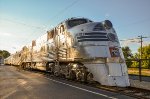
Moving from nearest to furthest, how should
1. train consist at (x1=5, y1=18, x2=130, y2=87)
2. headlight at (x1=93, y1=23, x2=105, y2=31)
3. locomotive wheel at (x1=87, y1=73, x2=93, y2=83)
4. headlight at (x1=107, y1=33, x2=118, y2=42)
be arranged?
train consist at (x1=5, y1=18, x2=130, y2=87) → locomotive wheel at (x1=87, y1=73, x2=93, y2=83) → headlight at (x1=107, y1=33, x2=118, y2=42) → headlight at (x1=93, y1=23, x2=105, y2=31)

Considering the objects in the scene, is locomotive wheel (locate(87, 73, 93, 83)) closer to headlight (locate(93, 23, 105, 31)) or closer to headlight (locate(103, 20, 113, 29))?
headlight (locate(93, 23, 105, 31))

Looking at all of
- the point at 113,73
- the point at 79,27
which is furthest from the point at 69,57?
the point at 113,73

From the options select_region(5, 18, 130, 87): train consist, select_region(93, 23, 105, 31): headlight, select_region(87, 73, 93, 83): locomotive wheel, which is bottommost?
select_region(87, 73, 93, 83): locomotive wheel

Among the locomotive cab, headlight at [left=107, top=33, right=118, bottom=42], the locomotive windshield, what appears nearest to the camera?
the locomotive cab

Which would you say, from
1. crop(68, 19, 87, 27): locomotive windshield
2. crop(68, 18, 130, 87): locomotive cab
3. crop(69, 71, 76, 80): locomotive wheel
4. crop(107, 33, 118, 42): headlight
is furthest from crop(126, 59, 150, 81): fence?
Answer: crop(68, 19, 87, 27): locomotive windshield

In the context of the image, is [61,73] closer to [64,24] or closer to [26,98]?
[64,24]

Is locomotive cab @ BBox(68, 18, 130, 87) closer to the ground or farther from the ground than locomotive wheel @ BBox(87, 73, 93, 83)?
farther from the ground

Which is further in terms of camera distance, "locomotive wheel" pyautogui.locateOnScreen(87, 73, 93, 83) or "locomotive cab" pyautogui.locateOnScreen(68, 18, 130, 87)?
"locomotive wheel" pyautogui.locateOnScreen(87, 73, 93, 83)

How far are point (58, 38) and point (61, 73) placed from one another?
2607mm

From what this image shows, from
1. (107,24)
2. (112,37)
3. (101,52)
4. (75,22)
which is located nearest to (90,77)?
(101,52)

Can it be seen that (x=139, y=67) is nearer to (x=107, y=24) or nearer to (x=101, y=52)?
(x=101, y=52)

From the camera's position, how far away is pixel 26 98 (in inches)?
390

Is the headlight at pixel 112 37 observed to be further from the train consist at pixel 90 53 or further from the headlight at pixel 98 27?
the headlight at pixel 98 27

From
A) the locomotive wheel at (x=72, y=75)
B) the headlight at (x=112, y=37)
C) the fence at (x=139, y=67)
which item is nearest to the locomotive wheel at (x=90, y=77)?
the locomotive wheel at (x=72, y=75)
